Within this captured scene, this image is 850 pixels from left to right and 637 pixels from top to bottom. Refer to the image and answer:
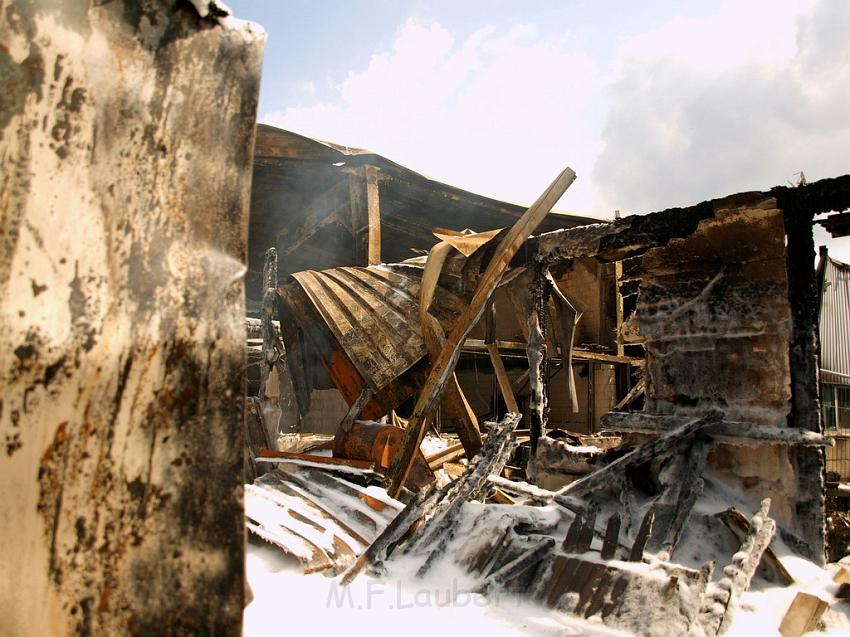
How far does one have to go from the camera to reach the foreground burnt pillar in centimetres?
86

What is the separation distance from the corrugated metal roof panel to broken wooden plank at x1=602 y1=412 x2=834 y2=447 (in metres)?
9.34

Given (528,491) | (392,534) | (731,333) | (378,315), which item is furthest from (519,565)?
(378,315)

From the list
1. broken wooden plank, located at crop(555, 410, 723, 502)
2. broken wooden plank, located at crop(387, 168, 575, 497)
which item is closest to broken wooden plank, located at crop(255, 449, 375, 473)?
broken wooden plank, located at crop(387, 168, 575, 497)

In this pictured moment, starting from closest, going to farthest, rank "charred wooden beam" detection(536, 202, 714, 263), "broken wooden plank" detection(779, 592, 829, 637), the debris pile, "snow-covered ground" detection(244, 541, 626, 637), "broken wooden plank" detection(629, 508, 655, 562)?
"snow-covered ground" detection(244, 541, 626, 637)
"broken wooden plank" detection(779, 592, 829, 637)
"broken wooden plank" detection(629, 508, 655, 562)
the debris pile
"charred wooden beam" detection(536, 202, 714, 263)

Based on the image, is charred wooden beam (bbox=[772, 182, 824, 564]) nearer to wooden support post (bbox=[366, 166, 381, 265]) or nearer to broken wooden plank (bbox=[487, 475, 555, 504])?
broken wooden plank (bbox=[487, 475, 555, 504])

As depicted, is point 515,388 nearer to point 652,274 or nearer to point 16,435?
point 652,274

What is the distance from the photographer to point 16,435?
846 mm

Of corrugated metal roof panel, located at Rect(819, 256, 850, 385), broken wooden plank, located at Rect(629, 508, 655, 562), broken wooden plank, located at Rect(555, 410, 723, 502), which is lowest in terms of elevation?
broken wooden plank, located at Rect(629, 508, 655, 562)

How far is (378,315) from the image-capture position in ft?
21.3

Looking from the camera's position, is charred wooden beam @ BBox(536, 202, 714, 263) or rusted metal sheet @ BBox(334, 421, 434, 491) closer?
charred wooden beam @ BBox(536, 202, 714, 263)

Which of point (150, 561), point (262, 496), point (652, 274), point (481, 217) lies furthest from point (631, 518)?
point (481, 217)

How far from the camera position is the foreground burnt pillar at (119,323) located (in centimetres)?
86

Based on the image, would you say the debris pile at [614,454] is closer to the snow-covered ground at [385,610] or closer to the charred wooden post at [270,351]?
the snow-covered ground at [385,610]

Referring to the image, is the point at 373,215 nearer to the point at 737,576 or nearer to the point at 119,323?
the point at 737,576
